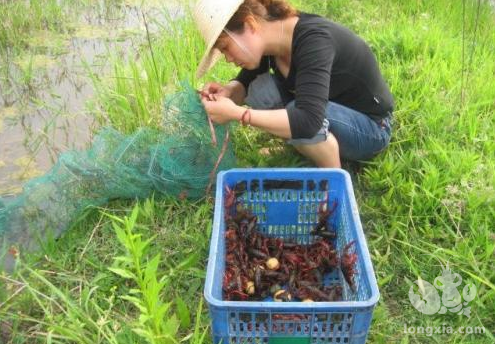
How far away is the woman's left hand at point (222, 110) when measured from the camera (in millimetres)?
2141

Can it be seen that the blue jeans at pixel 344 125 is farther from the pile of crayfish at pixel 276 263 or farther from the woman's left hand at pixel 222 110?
the pile of crayfish at pixel 276 263

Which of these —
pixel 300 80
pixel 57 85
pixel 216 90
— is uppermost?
pixel 300 80

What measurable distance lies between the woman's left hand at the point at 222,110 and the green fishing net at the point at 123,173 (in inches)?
3.1

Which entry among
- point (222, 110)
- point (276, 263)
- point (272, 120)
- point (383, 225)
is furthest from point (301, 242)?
point (222, 110)

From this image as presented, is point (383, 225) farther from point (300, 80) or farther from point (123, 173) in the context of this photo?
point (123, 173)

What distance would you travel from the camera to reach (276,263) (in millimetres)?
2037

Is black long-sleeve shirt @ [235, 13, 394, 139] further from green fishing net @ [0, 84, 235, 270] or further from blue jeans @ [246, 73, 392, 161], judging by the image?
green fishing net @ [0, 84, 235, 270]

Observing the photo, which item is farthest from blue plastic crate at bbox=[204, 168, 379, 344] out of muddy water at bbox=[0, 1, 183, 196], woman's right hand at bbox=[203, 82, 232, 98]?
muddy water at bbox=[0, 1, 183, 196]

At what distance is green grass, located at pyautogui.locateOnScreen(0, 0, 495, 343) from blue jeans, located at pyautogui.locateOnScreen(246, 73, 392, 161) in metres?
0.13

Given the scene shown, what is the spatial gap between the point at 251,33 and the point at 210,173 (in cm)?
79

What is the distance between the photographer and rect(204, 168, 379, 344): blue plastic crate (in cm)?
144

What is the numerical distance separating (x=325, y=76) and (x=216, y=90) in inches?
27.6

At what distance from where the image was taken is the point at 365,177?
2611 mm

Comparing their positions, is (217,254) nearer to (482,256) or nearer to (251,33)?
(251,33)
